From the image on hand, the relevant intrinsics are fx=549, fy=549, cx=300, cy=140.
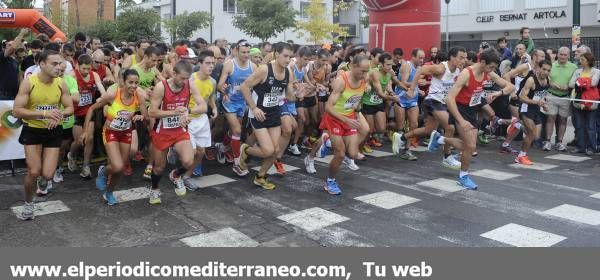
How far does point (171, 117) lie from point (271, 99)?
1492mm

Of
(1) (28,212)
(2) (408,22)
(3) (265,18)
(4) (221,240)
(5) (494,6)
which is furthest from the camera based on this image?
(3) (265,18)

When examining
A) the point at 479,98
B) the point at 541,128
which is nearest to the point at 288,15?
the point at 541,128

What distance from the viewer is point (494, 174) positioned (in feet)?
27.2

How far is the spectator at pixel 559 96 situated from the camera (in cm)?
1027

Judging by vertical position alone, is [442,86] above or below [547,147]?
above

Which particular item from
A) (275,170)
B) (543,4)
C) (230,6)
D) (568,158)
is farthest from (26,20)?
(230,6)

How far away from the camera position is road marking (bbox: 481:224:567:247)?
203 inches

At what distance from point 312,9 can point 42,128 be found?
3427 centimetres

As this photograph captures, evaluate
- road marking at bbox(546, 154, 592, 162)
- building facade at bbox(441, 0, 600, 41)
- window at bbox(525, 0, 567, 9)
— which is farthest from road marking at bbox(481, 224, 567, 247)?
window at bbox(525, 0, 567, 9)

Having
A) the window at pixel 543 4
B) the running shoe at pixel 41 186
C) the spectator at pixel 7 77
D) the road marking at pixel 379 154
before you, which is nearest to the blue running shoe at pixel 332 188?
the road marking at pixel 379 154

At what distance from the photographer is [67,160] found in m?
8.27

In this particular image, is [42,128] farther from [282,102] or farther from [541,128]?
[541,128]

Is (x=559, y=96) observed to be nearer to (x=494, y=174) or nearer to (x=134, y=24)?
(x=494, y=174)

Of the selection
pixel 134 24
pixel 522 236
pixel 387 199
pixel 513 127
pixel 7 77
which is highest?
pixel 134 24
